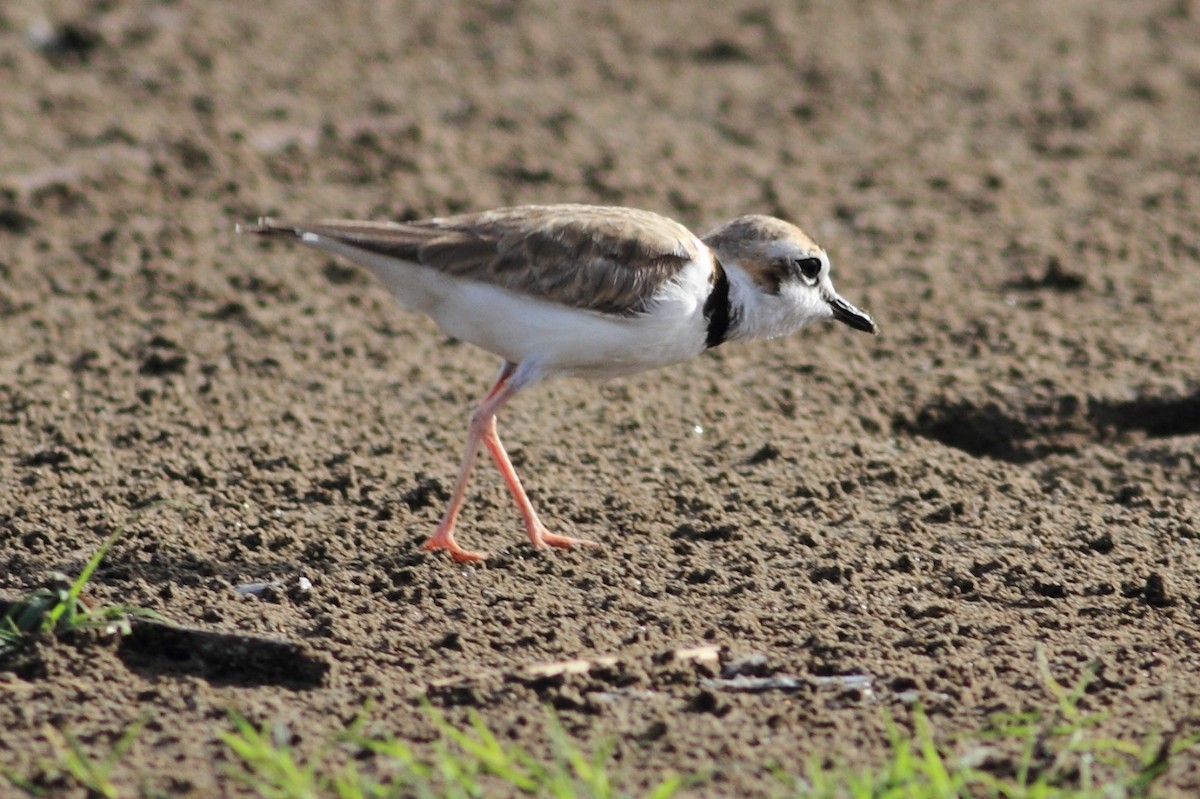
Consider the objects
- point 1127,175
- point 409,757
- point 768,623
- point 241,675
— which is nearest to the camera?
point 409,757

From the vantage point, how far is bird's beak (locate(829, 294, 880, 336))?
6066 millimetres

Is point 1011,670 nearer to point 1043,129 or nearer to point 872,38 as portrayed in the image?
point 1043,129

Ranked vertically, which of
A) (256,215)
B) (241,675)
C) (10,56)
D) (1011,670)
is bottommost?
(241,675)

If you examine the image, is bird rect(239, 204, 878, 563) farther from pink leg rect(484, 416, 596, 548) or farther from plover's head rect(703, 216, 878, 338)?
plover's head rect(703, 216, 878, 338)

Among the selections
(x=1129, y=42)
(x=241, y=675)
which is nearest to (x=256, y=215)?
(x=241, y=675)

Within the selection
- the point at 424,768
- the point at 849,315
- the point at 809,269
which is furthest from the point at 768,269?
the point at 424,768

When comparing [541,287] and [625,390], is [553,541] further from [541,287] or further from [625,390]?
[625,390]

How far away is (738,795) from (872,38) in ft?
26.6

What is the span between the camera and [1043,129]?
9656 mm

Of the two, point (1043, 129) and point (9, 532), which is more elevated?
point (1043, 129)

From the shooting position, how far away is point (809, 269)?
19.2ft

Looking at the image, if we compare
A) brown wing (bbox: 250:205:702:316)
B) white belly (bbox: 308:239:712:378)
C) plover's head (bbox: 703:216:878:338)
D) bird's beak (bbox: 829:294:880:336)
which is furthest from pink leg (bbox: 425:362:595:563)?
bird's beak (bbox: 829:294:880:336)

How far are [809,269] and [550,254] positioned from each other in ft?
3.36

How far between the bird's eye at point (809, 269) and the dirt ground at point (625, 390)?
68 centimetres
